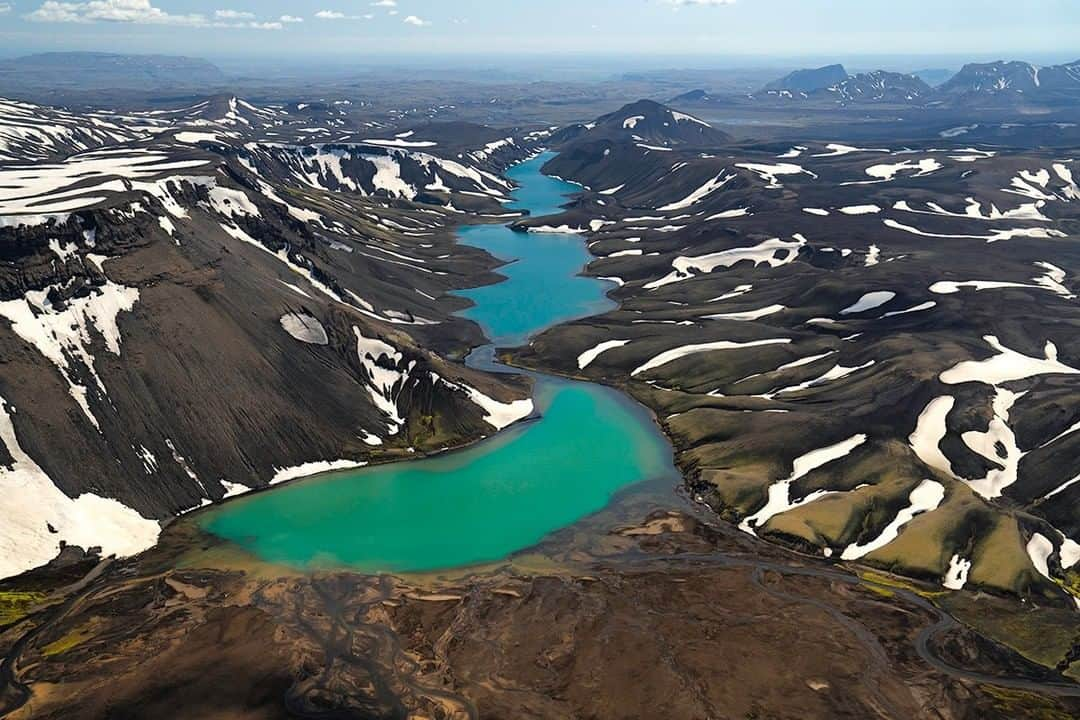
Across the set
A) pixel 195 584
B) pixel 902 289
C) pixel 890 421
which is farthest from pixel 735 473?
pixel 902 289

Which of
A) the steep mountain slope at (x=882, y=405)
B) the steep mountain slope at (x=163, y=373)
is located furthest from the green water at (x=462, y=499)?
the steep mountain slope at (x=882, y=405)

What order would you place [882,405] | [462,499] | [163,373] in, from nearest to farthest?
[462,499] → [163,373] → [882,405]

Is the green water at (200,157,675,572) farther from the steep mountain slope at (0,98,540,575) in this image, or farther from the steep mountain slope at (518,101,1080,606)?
the steep mountain slope at (518,101,1080,606)

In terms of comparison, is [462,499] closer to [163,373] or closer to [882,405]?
[163,373]

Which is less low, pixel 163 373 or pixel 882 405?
pixel 163 373

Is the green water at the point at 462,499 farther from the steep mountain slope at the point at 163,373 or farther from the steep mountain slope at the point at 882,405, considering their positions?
the steep mountain slope at the point at 882,405

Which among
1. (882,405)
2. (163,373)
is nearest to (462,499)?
(163,373)

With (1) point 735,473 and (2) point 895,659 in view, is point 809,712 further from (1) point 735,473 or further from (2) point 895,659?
(1) point 735,473

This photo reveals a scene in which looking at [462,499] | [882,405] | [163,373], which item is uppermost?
[163,373]

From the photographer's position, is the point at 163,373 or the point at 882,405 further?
the point at 882,405

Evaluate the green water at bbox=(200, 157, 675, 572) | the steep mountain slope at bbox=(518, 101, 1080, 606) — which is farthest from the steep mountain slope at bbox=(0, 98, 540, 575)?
the steep mountain slope at bbox=(518, 101, 1080, 606)
